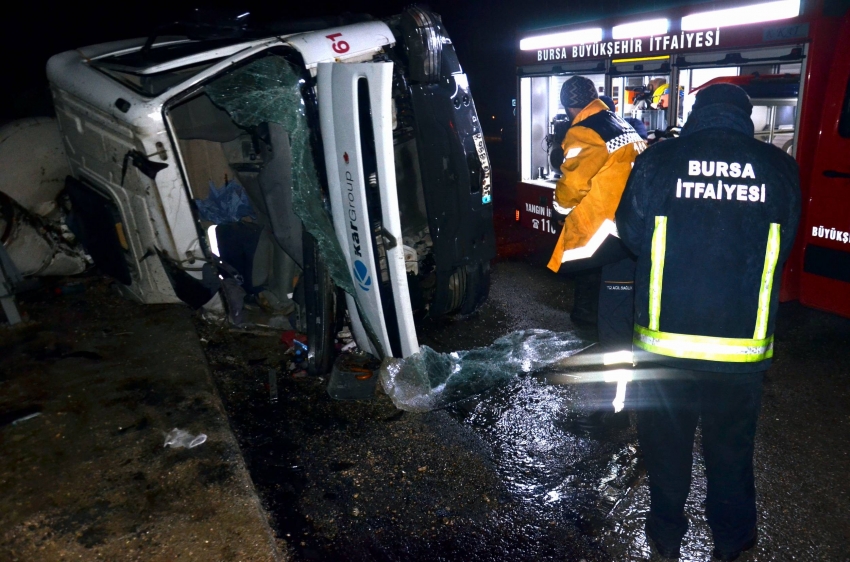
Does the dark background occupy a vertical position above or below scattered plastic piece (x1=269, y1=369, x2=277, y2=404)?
above

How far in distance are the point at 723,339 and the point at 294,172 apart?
264cm

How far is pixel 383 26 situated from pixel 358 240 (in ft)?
5.19

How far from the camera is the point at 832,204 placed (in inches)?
168

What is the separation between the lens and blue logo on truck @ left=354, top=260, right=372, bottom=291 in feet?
12.1

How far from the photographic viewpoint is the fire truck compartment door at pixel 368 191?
333cm

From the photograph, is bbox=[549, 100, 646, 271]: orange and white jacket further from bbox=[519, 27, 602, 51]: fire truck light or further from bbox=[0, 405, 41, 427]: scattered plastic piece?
bbox=[0, 405, 41, 427]: scattered plastic piece

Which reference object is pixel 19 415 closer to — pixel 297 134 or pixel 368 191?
pixel 297 134

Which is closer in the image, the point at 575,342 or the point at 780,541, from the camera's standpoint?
the point at 780,541

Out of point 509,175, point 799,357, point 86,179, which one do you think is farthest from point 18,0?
point 799,357

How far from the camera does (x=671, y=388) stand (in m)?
2.42

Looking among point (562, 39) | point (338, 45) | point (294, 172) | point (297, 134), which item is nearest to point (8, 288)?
point (294, 172)

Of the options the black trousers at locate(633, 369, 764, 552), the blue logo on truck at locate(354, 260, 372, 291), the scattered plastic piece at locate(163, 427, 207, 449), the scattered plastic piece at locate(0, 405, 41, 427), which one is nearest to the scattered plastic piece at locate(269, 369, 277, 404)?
the scattered plastic piece at locate(163, 427, 207, 449)

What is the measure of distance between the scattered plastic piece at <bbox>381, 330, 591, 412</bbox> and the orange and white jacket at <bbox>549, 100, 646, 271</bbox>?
991 mm

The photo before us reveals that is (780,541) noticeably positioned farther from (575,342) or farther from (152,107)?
(152,107)
